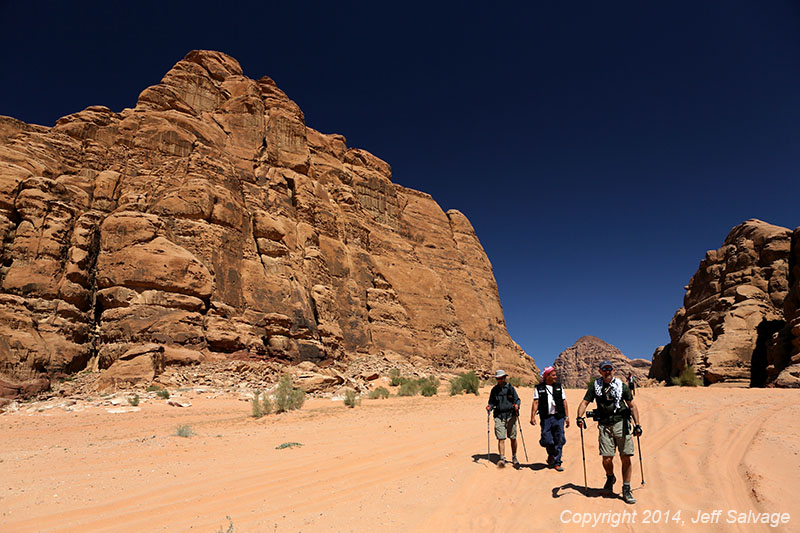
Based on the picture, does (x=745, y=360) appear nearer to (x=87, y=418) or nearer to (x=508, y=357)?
(x=508, y=357)

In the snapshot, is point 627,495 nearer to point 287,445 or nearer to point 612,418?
point 612,418

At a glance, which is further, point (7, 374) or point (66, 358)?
point (66, 358)

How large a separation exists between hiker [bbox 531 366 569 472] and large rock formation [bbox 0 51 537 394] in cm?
1667

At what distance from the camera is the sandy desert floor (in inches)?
165

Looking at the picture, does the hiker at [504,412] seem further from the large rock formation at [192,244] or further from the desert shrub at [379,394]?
the large rock formation at [192,244]

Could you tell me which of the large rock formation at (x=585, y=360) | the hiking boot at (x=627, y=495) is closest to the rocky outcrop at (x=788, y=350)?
the hiking boot at (x=627, y=495)

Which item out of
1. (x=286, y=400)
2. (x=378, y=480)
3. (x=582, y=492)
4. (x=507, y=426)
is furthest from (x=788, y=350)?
(x=378, y=480)

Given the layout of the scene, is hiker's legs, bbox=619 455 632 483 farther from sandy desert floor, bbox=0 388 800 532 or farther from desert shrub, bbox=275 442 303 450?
desert shrub, bbox=275 442 303 450

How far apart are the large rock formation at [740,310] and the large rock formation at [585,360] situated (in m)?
51.5

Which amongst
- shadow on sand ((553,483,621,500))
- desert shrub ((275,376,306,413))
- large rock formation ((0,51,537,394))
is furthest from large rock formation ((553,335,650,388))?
shadow on sand ((553,483,621,500))

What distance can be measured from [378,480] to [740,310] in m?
35.2

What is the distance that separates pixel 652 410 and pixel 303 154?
98.8 ft

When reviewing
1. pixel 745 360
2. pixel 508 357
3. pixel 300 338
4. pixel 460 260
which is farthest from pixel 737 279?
pixel 300 338

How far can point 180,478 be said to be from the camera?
5.71m
